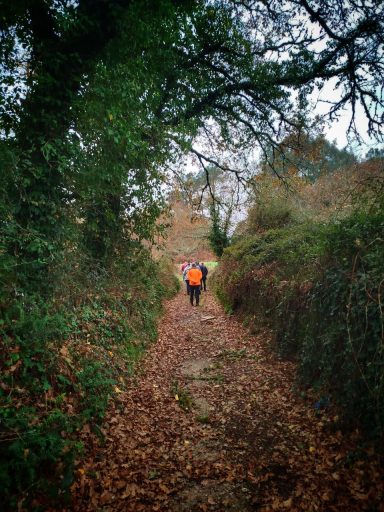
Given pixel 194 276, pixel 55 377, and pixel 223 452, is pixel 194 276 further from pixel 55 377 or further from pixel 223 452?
pixel 223 452

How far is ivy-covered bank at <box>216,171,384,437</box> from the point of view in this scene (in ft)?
11.8

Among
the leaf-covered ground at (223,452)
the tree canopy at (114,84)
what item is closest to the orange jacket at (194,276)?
the tree canopy at (114,84)

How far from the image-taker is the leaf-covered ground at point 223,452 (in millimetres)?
3053

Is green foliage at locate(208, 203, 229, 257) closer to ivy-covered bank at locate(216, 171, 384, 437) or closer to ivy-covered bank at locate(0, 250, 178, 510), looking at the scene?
ivy-covered bank at locate(216, 171, 384, 437)

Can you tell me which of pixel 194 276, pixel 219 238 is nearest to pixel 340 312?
pixel 194 276

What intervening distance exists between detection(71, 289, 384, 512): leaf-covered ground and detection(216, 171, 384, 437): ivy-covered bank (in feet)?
1.28

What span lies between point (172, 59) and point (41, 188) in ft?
15.6

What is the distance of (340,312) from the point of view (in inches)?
172

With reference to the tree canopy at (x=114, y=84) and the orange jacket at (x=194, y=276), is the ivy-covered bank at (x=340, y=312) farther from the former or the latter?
the orange jacket at (x=194, y=276)

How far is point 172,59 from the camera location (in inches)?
275

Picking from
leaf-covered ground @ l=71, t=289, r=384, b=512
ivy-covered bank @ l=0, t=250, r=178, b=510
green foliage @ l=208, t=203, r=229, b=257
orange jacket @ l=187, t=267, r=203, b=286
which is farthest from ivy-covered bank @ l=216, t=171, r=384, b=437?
green foliage @ l=208, t=203, r=229, b=257

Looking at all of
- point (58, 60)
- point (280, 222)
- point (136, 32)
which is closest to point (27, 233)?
point (58, 60)

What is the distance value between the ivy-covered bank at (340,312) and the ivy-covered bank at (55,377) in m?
3.56

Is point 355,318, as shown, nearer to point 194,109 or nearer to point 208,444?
point 208,444
